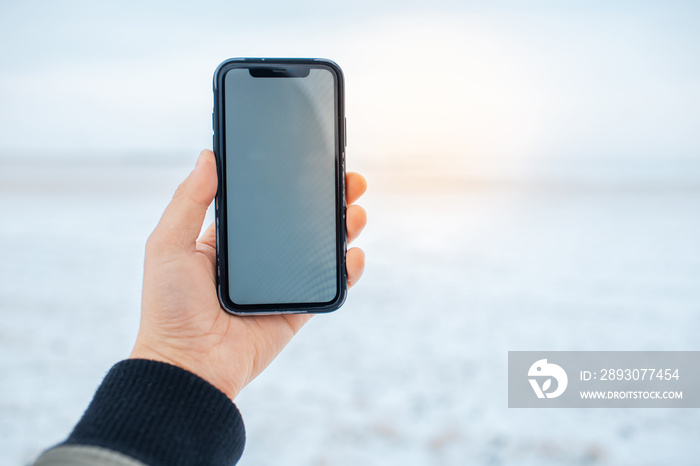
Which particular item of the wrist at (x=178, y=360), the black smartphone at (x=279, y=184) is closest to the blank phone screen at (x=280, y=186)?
the black smartphone at (x=279, y=184)

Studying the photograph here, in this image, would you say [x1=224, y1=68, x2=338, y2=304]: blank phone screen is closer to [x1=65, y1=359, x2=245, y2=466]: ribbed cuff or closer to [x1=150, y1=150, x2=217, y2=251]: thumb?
[x1=150, y1=150, x2=217, y2=251]: thumb

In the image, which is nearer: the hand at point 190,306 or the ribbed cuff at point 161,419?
the ribbed cuff at point 161,419

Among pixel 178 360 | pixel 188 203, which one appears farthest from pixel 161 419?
pixel 188 203

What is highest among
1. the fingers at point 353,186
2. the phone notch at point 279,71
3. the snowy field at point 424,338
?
the phone notch at point 279,71

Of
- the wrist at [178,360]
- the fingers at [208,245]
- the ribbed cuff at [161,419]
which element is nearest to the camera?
the ribbed cuff at [161,419]

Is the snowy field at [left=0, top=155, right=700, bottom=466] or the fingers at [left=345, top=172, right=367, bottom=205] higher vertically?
the fingers at [left=345, top=172, right=367, bottom=205]

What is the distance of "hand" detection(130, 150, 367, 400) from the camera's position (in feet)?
2.39

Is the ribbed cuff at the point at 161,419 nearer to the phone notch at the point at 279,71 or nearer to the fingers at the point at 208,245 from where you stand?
the fingers at the point at 208,245

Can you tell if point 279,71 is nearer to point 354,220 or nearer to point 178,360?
point 354,220

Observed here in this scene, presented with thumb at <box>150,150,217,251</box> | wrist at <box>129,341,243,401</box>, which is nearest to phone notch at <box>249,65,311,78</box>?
thumb at <box>150,150,217,251</box>

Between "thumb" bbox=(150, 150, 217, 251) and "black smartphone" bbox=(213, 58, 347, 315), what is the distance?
0.6 inches

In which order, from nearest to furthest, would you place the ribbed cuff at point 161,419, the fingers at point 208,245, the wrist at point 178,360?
the ribbed cuff at point 161,419 → the wrist at point 178,360 → the fingers at point 208,245

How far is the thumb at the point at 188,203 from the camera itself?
742 mm

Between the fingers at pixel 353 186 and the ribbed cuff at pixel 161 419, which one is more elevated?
the fingers at pixel 353 186
